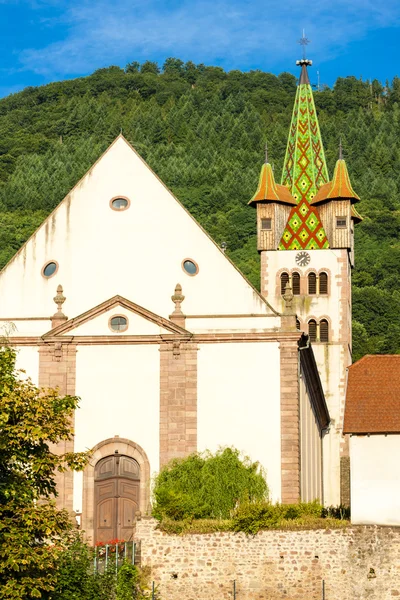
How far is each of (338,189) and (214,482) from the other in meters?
26.3

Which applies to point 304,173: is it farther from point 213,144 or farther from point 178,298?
point 213,144

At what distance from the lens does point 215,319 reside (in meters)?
42.2

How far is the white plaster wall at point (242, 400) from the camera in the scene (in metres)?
40.8

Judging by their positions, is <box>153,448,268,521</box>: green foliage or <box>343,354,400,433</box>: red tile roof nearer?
<box>343,354,400,433</box>: red tile roof

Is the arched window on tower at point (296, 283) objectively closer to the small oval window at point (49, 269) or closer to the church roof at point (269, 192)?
the church roof at point (269, 192)

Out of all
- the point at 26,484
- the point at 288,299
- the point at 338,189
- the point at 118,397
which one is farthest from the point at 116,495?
the point at 338,189

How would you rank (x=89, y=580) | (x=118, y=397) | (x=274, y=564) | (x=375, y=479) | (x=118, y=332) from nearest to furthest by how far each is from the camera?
(x=89, y=580) < (x=274, y=564) < (x=375, y=479) < (x=118, y=397) < (x=118, y=332)

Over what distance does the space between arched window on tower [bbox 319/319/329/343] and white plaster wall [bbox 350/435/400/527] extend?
81.5 feet

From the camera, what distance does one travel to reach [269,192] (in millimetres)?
63094

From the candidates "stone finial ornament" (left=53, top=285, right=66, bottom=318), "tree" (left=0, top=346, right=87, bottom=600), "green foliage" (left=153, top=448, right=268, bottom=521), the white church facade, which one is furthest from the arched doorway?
"tree" (left=0, top=346, right=87, bottom=600)

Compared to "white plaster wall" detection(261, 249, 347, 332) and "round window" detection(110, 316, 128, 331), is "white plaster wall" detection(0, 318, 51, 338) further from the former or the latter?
"white plaster wall" detection(261, 249, 347, 332)

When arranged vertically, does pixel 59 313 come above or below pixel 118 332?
above

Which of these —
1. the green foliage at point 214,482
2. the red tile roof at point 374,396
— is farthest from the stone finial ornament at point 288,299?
the green foliage at point 214,482

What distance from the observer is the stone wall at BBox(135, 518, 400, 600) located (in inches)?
1328
